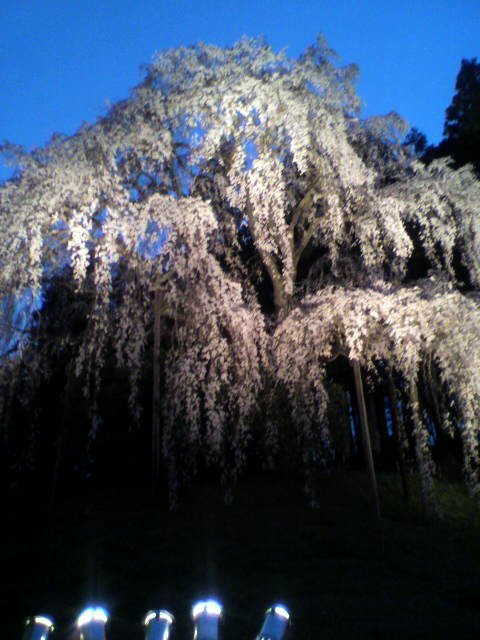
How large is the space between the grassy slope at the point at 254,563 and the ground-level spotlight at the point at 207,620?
1.67m

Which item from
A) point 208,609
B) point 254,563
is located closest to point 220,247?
point 254,563

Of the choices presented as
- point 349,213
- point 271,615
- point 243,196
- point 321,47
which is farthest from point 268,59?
point 271,615

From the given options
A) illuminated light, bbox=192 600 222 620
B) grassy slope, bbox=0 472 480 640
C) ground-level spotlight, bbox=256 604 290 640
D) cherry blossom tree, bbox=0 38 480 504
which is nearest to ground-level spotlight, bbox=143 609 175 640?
illuminated light, bbox=192 600 222 620

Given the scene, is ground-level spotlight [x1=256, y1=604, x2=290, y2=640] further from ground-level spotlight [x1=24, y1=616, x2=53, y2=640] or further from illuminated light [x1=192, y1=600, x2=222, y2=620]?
ground-level spotlight [x1=24, y1=616, x2=53, y2=640]

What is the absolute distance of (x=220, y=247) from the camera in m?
7.72

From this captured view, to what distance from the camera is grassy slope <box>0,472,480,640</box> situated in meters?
4.19

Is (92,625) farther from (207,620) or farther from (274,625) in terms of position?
(274,625)

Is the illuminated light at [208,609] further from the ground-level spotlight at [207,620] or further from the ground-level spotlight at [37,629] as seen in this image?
Result: the ground-level spotlight at [37,629]

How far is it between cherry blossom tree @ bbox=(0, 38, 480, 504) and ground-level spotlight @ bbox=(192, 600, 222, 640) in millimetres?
3710

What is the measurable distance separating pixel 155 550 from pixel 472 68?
13.5m

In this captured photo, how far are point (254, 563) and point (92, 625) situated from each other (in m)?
3.57

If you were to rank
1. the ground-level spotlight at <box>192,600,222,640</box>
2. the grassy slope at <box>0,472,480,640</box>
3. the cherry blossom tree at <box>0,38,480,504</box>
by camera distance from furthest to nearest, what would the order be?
the cherry blossom tree at <box>0,38,480,504</box> → the grassy slope at <box>0,472,480,640</box> → the ground-level spotlight at <box>192,600,222,640</box>

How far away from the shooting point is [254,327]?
255 inches

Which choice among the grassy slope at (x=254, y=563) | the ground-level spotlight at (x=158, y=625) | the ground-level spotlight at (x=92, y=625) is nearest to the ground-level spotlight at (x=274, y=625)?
the ground-level spotlight at (x=158, y=625)
